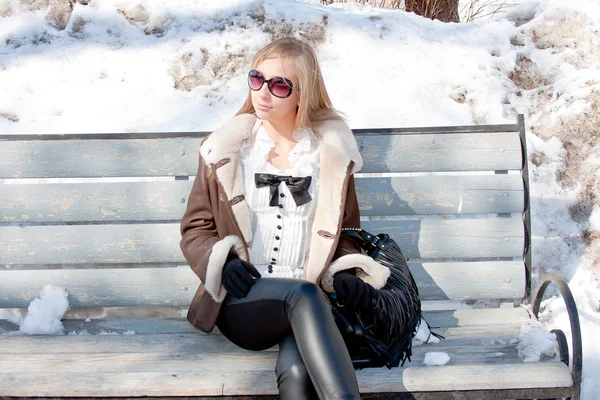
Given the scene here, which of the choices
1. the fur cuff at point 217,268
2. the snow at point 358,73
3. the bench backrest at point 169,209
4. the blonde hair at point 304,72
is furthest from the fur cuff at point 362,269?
the snow at point 358,73

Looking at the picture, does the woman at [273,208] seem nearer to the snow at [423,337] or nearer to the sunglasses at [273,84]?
the sunglasses at [273,84]

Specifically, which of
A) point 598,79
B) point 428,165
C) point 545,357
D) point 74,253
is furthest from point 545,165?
point 74,253

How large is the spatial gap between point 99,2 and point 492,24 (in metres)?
2.84

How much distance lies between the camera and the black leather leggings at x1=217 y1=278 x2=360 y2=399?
82.8 inches

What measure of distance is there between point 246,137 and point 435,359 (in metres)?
1.21

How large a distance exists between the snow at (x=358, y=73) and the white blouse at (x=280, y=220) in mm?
1333

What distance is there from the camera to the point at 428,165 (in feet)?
10.2

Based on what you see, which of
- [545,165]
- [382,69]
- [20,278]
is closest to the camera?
[20,278]

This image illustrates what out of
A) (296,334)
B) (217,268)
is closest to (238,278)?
(217,268)

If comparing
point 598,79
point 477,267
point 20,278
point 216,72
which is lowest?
point 20,278

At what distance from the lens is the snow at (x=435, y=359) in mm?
2482

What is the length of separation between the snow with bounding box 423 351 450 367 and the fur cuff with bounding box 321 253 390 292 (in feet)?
1.06

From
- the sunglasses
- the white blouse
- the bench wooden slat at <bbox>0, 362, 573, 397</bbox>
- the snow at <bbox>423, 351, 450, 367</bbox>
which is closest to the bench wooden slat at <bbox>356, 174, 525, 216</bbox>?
the white blouse

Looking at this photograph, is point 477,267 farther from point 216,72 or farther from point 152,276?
point 216,72
